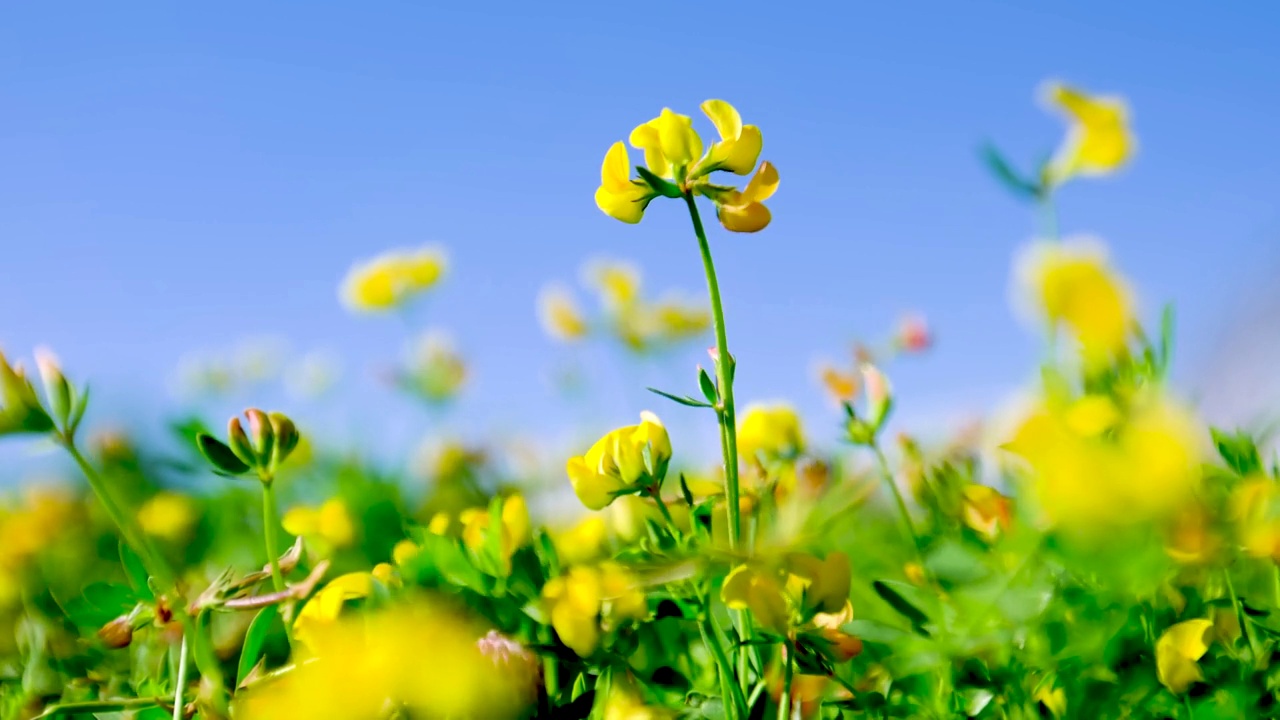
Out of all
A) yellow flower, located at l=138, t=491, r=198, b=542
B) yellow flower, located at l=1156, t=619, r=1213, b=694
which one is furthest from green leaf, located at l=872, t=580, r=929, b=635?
yellow flower, located at l=138, t=491, r=198, b=542

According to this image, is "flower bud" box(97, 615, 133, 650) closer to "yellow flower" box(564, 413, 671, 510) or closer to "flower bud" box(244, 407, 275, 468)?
"flower bud" box(244, 407, 275, 468)

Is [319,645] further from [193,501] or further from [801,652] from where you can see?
[193,501]

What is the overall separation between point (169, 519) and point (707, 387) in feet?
5.75

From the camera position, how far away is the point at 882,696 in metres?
0.64

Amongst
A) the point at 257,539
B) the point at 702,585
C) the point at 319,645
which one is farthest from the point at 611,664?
the point at 257,539

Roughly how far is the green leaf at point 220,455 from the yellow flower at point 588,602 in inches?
8.2

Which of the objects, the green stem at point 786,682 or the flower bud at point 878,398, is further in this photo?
the flower bud at point 878,398

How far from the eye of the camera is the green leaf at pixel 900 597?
2.12 ft

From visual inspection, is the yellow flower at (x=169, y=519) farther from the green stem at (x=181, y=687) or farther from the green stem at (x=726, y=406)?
the green stem at (x=726, y=406)

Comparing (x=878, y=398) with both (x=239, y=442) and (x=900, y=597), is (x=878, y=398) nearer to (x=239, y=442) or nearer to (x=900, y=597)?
(x=900, y=597)

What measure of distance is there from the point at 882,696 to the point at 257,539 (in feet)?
4.53

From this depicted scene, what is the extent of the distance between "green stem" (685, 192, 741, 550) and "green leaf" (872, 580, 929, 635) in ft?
0.38

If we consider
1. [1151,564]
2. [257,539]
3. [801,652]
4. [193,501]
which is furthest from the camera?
[193,501]

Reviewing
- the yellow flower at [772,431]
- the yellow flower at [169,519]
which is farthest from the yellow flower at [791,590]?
the yellow flower at [169,519]
